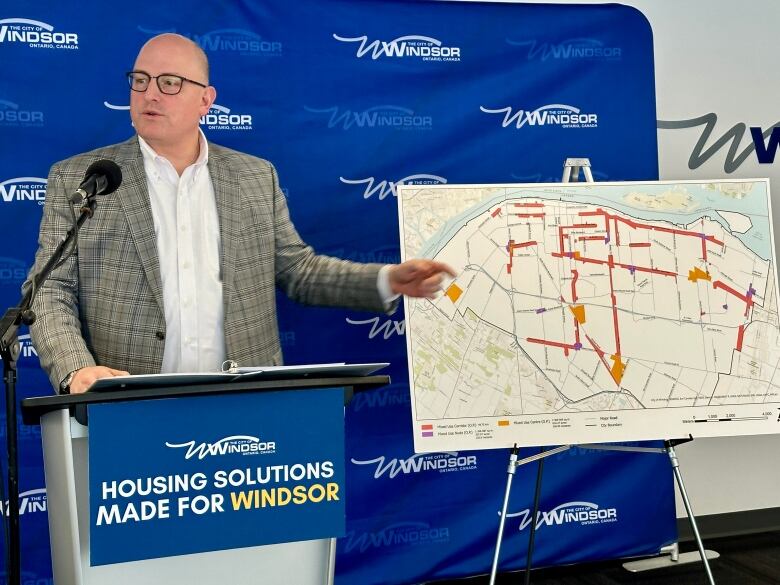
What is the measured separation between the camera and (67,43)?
9.84ft

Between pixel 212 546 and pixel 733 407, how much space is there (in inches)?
83.5

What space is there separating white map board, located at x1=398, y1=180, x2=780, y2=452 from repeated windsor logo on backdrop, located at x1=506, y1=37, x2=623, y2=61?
814 mm

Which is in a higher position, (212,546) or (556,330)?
(556,330)

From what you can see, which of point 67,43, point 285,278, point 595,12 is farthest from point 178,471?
point 595,12

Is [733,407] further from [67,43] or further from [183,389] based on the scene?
[67,43]

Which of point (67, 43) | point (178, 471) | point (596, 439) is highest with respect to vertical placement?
point (67, 43)

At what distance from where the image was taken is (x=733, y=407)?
297cm

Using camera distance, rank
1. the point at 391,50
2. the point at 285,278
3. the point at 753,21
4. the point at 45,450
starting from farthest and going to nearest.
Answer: the point at 753,21, the point at 391,50, the point at 285,278, the point at 45,450

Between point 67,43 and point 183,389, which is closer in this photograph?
point 183,389

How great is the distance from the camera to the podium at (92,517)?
1570 millimetres

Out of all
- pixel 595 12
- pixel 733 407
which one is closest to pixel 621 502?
pixel 733 407

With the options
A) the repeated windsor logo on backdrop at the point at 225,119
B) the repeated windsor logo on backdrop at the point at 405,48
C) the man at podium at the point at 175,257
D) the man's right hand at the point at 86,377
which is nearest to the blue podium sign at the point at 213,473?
the man's right hand at the point at 86,377

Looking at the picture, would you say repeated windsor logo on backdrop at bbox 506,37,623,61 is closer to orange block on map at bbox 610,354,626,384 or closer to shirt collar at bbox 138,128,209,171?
orange block on map at bbox 610,354,626,384

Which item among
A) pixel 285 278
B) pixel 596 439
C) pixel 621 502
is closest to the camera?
pixel 285 278
